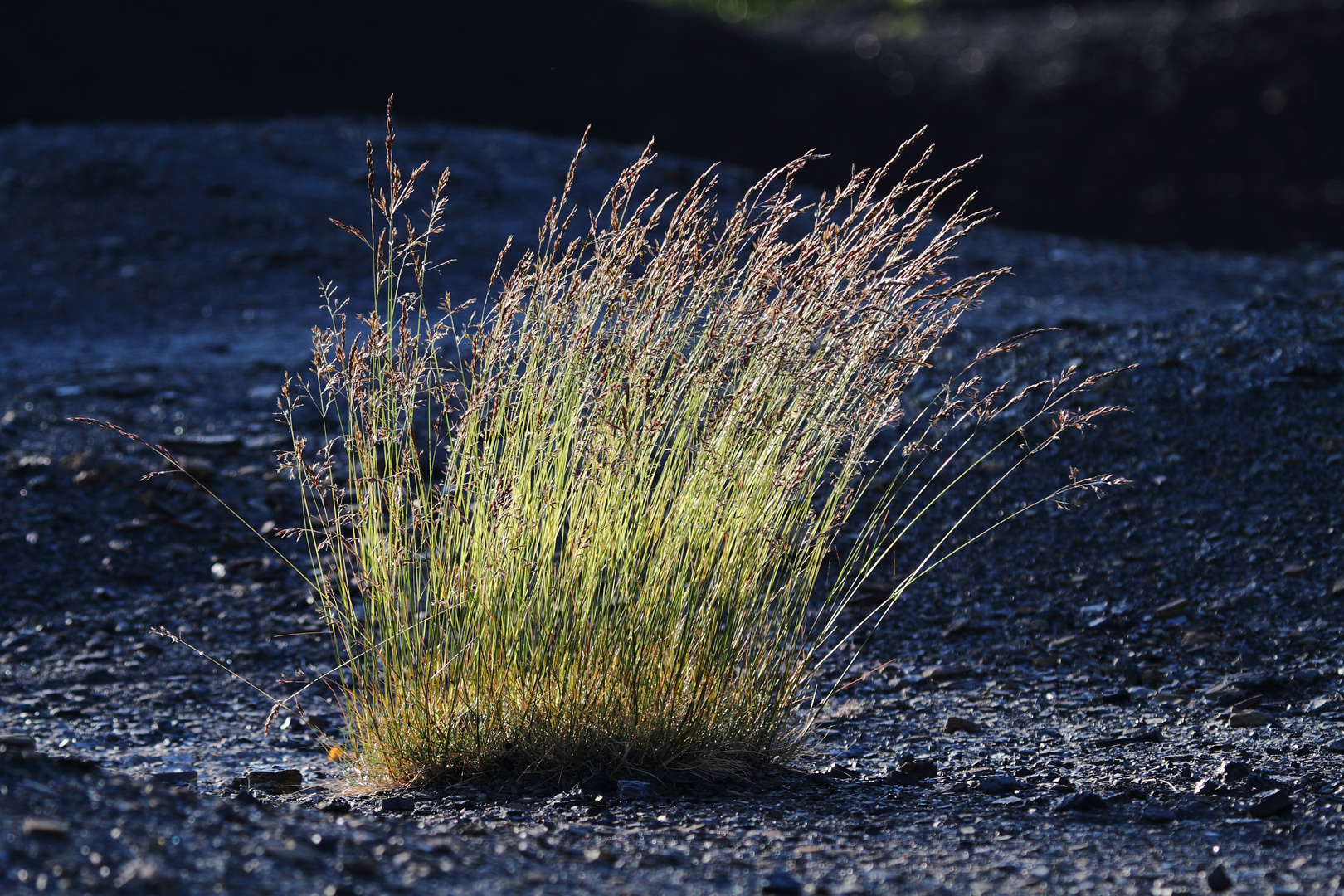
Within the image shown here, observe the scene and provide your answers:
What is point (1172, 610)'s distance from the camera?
421 centimetres

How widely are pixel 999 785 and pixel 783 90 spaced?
12.0 meters

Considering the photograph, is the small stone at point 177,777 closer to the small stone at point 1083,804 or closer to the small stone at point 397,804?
the small stone at point 397,804

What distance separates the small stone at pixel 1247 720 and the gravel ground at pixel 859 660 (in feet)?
0.05

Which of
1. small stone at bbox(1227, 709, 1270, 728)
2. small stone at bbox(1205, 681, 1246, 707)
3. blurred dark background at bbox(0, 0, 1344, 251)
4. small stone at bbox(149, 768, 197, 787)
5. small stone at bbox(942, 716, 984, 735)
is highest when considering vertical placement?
blurred dark background at bbox(0, 0, 1344, 251)

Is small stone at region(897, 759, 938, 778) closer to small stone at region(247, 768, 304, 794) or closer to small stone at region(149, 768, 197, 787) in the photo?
small stone at region(247, 768, 304, 794)

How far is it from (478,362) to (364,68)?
11.2 m

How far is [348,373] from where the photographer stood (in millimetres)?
2691

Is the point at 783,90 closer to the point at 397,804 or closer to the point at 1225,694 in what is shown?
the point at 1225,694

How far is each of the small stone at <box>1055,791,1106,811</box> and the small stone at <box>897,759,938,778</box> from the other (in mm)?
352

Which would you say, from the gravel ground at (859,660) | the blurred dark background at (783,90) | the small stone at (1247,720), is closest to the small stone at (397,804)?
the gravel ground at (859,660)

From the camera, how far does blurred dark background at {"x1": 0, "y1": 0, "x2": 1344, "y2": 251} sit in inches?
488

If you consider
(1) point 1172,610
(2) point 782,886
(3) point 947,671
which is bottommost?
(2) point 782,886

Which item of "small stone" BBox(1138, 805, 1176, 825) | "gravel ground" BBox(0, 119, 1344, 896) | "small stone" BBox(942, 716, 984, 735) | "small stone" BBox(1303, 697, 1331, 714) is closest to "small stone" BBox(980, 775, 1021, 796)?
"gravel ground" BBox(0, 119, 1344, 896)

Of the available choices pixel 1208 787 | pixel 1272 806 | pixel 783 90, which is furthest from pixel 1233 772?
pixel 783 90
